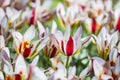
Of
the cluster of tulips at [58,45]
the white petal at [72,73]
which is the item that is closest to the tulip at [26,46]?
the cluster of tulips at [58,45]

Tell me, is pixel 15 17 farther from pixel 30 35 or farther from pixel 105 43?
pixel 105 43

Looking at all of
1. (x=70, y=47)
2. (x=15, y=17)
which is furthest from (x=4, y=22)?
(x=70, y=47)

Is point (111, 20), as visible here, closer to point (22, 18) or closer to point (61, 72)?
point (22, 18)

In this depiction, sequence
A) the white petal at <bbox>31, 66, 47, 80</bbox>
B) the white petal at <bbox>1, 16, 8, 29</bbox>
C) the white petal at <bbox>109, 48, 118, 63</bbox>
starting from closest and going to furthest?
the white petal at <bbox>31, 66, 47, 80</bbox> < the white petal at <bbox>109, 48, 118, 63</bbox> < the white petal at <bbox>1, 16, 8, 29</bbox>

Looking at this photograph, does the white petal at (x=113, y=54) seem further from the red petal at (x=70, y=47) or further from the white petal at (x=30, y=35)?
the white petal at (x=30, y=35)

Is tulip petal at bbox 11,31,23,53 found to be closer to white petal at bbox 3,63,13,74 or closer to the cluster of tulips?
the cluster of tulips

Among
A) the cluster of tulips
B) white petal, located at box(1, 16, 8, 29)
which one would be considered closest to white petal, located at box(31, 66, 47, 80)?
the cluster of tulips

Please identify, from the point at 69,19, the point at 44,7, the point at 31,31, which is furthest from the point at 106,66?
the point at 44,7
